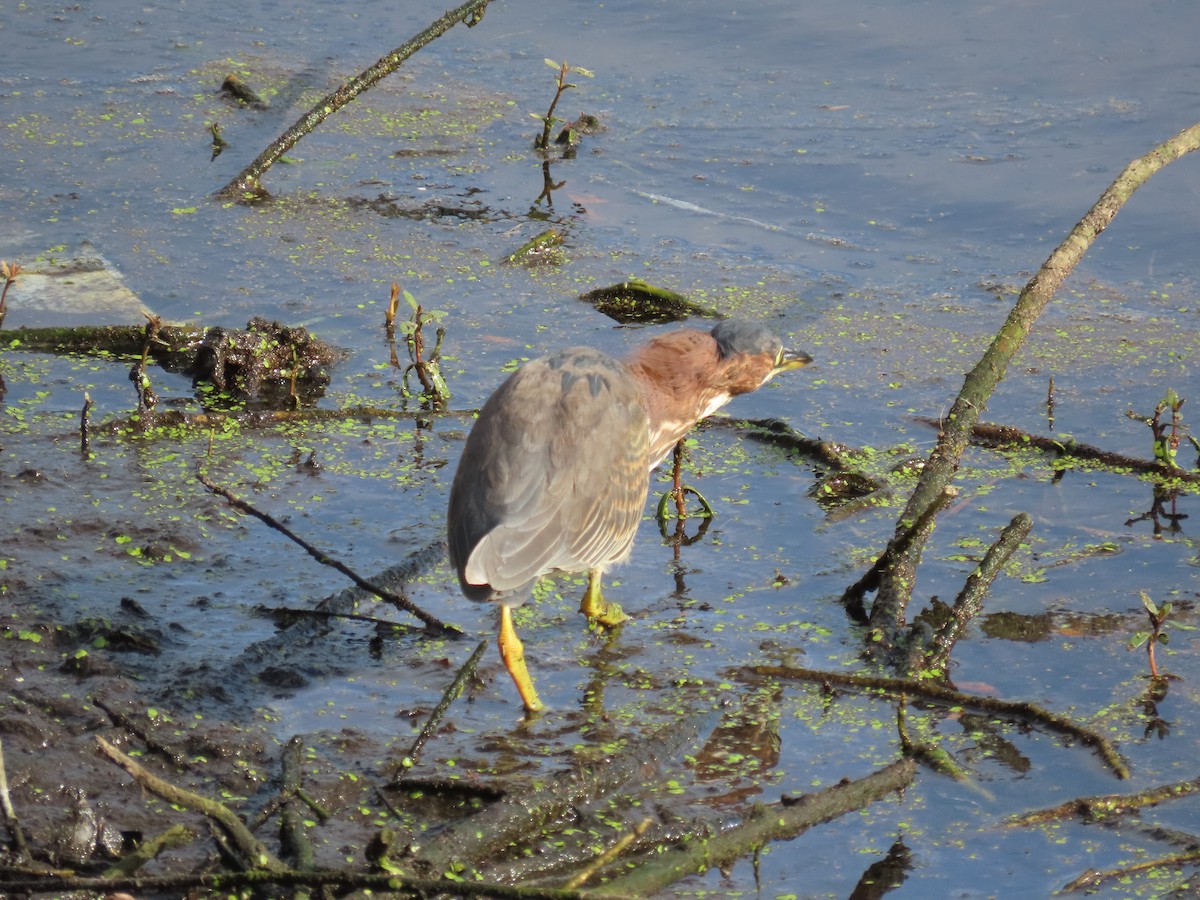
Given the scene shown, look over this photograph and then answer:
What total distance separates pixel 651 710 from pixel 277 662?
1067mm

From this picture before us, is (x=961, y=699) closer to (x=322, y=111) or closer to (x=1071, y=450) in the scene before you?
(x=1071, y=450)

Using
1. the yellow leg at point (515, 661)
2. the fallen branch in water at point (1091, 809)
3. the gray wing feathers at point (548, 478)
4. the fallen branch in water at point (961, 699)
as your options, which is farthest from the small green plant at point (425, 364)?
the fallen branch in water at point (1091, 809)

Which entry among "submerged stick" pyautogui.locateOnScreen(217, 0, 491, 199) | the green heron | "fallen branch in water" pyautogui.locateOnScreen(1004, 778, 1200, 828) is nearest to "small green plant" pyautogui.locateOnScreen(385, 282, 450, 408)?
the green heron

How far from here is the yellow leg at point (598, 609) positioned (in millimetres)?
4531

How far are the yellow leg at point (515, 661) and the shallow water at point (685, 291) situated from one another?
72mm

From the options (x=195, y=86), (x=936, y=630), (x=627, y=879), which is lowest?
(x=627, y=879)

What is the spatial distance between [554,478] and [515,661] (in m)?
0.55

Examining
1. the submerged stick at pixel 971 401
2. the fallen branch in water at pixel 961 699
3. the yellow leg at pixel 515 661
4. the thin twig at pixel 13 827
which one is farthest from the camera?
the submerged stick at pixel 971 401

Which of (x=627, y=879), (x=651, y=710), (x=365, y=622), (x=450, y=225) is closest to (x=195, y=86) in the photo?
(x=450, y=225)

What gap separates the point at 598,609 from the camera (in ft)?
15.0

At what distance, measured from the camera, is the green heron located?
404cm

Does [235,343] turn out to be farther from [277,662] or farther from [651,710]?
[651,710]

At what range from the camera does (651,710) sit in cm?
407

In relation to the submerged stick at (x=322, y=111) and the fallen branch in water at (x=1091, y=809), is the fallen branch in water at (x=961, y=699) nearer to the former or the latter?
the fallen branch in water at (x=1091, y=809)
